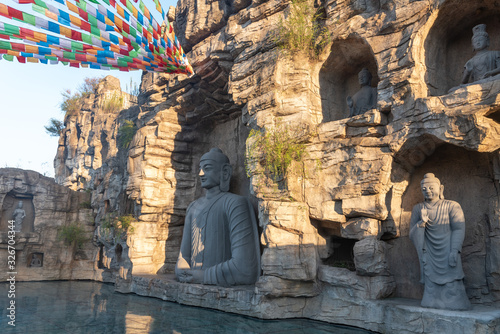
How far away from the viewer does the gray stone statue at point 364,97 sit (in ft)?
22.2

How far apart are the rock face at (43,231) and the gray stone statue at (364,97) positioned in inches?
356

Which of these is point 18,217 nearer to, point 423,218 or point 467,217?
point 423,218

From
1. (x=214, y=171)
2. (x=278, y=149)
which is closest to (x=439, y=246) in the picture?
(x=278, y=149)

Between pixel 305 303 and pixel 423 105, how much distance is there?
3.46 metres

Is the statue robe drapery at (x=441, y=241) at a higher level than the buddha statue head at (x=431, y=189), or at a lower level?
lower

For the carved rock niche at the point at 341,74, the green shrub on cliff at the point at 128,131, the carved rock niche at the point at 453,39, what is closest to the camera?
the carved rock niche at the point at 453,39

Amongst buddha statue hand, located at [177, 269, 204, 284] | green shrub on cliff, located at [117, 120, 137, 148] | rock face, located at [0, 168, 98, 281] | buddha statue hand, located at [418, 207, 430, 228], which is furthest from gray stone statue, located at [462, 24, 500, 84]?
rock face, located at [0, 168, 98, 281]

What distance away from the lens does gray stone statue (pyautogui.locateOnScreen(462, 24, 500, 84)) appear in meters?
Answer: 5.32

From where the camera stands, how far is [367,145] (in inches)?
234

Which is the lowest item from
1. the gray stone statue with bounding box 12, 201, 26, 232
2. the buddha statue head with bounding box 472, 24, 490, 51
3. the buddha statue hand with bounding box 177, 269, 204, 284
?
the buddha statue hand with bounding box 177, 269, 204, 284

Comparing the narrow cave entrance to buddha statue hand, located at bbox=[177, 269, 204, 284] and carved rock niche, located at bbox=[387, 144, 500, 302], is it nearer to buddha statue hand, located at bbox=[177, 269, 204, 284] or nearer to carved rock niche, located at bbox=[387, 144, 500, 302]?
carved rock niche, located at bbox=[387, 144, 500, 302]

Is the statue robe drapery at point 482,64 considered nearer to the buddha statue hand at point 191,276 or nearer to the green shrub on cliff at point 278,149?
the green shrub on cliff at point 278,149

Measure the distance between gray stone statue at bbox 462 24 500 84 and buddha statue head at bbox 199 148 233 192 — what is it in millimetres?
5127

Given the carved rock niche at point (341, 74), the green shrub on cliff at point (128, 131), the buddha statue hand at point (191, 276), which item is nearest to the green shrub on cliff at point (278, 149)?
the carved rock niche at point (341, 74)
